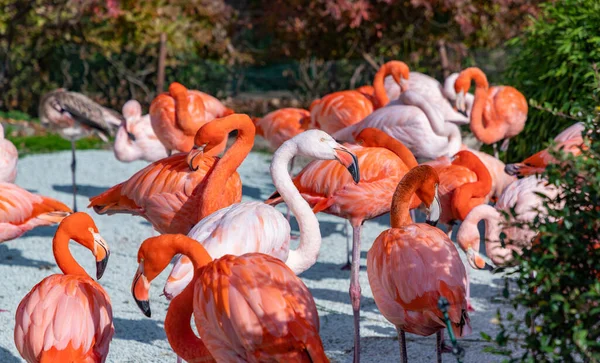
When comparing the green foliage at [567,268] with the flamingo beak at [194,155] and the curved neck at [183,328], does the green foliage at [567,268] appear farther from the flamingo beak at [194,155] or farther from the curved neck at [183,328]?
the flamingo beak at [194,155]

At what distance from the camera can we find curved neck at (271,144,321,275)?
392 centimetres

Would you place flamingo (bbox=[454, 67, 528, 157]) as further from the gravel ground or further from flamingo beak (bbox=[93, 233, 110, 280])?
flamingo beak (bbox=[93, 233, 110, 280])

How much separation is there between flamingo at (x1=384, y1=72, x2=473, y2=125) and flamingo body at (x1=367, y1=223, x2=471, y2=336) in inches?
162

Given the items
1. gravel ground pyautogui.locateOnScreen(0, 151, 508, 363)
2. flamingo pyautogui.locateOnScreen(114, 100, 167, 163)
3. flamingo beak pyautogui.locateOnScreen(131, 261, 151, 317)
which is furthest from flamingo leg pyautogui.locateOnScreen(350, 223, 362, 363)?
flamingo pyautogui.locateOnScreen(114, 100, 167, 163)

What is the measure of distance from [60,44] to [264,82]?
4988 mm

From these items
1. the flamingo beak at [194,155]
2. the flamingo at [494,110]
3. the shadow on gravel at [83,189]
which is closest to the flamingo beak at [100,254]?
the flamingo beak at [194,155]

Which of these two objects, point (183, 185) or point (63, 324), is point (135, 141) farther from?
point (63, 324)

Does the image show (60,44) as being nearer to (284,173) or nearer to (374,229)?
(374,229)

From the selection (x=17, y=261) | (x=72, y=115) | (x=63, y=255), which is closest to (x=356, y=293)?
(x=63, y=255)

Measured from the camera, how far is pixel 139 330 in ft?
15.0

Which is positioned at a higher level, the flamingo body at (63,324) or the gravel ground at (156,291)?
the flamingo body at (63,324)

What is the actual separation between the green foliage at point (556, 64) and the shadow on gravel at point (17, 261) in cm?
414

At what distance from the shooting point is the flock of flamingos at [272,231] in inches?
113

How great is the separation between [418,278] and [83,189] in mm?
5762
